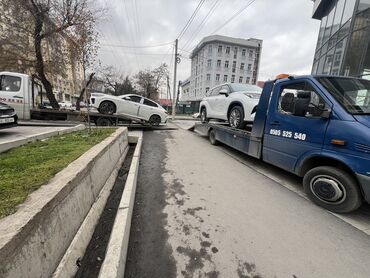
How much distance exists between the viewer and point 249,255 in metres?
2.27

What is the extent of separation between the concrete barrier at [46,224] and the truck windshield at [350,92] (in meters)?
4.14

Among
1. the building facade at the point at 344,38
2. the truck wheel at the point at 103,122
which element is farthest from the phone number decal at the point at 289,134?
the building facade at the point at 344,38

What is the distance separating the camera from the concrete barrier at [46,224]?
4.30 ft

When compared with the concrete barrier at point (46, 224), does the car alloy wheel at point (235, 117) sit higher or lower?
higher

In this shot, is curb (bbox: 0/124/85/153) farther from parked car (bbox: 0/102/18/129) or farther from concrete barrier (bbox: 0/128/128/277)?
concrete barrier (bbox: 0/128/128/277)

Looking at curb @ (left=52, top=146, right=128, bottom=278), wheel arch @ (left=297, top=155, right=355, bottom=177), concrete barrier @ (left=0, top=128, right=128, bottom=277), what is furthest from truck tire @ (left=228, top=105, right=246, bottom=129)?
concrete barrier @ (left=0, top=128, right=128, bottom=277)

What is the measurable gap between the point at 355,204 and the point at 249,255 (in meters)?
2.11

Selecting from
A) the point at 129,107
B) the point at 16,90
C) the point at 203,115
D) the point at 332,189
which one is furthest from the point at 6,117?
the point at 332,189

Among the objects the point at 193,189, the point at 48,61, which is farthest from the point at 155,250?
the point at 48,61

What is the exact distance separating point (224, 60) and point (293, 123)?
5253 centimetres

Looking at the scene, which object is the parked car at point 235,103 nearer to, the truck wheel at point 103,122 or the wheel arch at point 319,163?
the wheel arch at point 319,163

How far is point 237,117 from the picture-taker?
636 centimetres

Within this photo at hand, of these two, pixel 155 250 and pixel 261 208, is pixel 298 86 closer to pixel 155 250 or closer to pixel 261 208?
pixel 261 208

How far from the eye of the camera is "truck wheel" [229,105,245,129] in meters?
6.11
